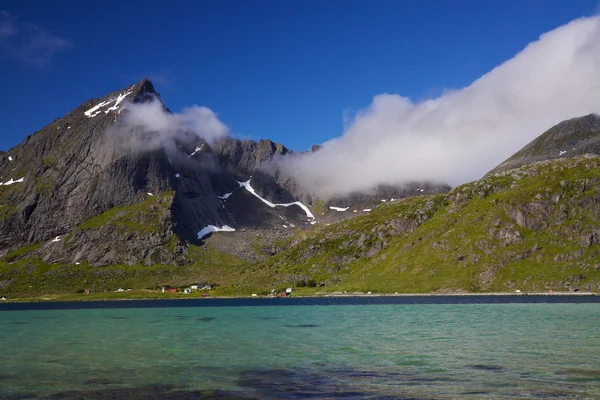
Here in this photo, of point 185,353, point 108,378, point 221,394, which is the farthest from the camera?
point 185,353

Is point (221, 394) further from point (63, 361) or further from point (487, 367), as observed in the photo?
point (63, 361)

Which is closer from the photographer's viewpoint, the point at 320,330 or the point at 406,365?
the point at 406,365

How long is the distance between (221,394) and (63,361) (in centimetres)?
2666

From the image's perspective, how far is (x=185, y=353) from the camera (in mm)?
57594

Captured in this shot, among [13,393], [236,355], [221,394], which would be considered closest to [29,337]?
[236,355]

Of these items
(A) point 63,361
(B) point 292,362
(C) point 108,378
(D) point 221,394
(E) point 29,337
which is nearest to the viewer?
(D) point 221,394

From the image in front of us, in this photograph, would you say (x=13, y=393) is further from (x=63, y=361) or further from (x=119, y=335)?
(x=119, y=335)

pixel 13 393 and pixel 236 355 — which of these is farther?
pixel 236 355

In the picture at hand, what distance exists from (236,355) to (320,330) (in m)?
31.3

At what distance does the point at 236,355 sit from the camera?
55.2 m

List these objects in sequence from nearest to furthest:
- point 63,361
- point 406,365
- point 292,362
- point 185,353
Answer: point 406,365 → point 292,362 → point 63,361 → point 185,353

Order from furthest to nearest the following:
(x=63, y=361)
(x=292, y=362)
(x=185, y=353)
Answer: (x=185, y=353) → (x=63, y=361) → (x=292, y=362)

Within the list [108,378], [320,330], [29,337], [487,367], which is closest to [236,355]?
[108,378]

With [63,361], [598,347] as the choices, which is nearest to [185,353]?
[63,361]
